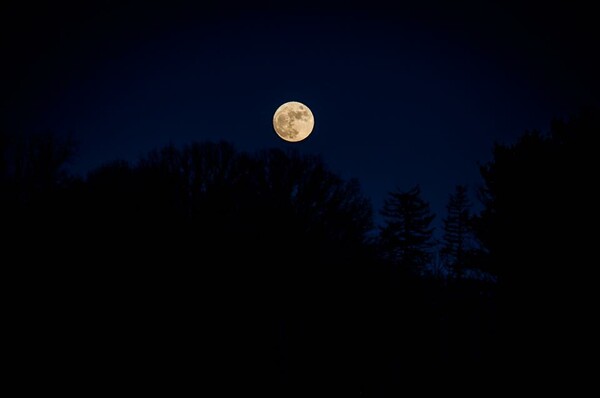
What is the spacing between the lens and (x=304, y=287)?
26.6 ft

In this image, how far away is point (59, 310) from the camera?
5453 mm

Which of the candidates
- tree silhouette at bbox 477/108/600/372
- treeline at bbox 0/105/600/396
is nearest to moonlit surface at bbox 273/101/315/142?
treeline at bbox 0/105/600/396

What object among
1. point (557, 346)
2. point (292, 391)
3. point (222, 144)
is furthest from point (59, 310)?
point (222, 144)

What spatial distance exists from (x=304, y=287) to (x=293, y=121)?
15.2m

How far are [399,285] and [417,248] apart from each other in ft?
66.7

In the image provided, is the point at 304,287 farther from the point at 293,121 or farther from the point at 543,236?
the point at 293,121

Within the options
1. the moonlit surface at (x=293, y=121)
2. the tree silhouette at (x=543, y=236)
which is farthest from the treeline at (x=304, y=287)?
the moonlit surface at (x=293, y=121)

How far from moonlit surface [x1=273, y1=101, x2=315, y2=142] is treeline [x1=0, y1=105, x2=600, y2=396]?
33.3 ft

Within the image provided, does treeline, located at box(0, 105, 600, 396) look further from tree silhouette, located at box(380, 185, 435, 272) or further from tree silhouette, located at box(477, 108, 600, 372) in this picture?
tree silhouette, located at box(380, 185, 435, 272)

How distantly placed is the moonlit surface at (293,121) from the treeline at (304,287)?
33.3 ft

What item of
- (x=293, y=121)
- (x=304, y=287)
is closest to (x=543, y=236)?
(x=304, y=287)

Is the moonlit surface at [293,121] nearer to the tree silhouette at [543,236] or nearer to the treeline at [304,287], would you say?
the treeline at [304,287]

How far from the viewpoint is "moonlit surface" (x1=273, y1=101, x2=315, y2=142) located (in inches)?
827

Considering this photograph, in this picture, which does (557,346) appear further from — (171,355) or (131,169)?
(131,169)
